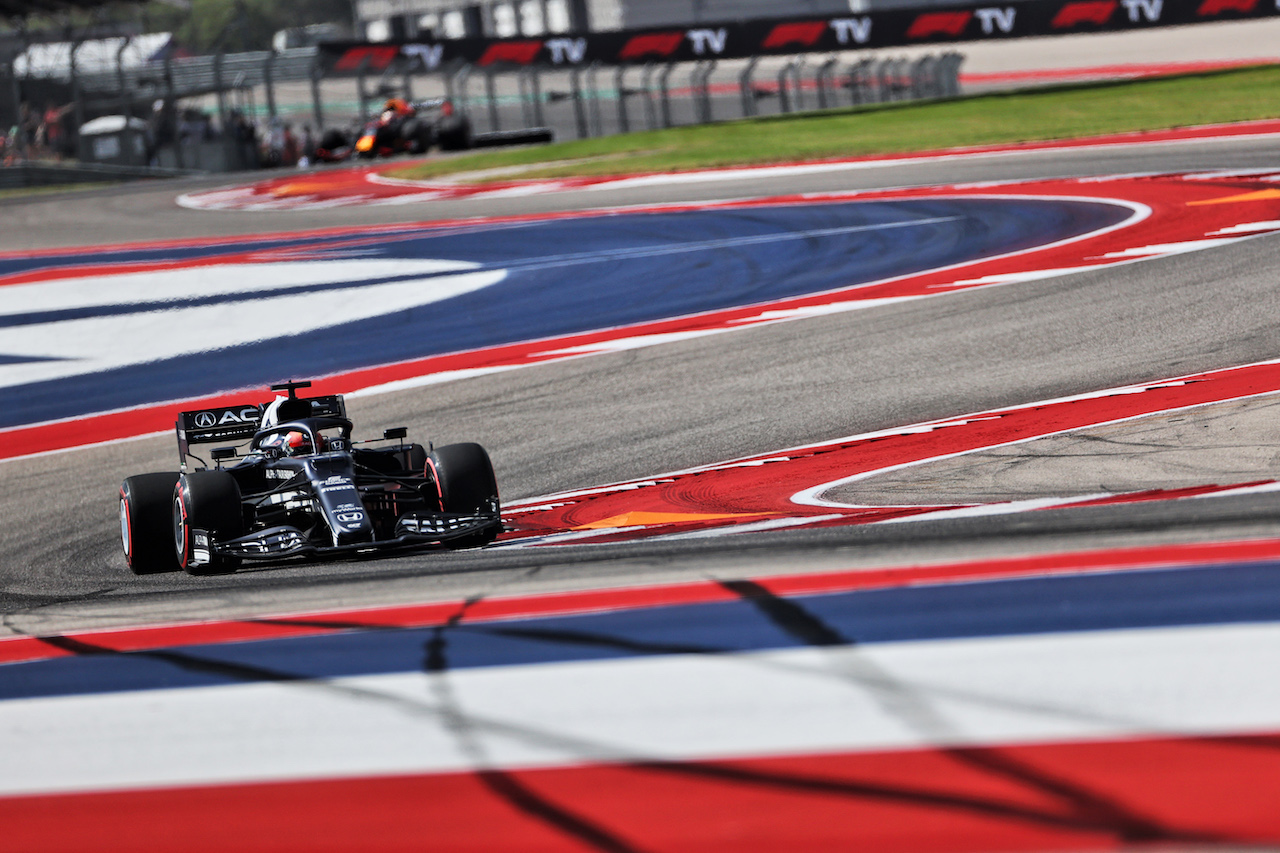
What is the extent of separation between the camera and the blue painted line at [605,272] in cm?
1277

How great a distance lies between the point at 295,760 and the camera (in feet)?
11.5

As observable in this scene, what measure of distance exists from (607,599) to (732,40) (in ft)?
103

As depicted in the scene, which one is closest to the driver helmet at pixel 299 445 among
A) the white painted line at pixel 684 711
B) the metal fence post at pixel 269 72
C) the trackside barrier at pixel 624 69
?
the white painted line at pixel 684 711

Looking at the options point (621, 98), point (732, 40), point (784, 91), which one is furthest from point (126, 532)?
point (732, 40)

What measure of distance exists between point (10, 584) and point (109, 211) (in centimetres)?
1836

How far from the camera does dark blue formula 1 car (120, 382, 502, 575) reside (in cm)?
683

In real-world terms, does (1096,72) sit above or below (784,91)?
below

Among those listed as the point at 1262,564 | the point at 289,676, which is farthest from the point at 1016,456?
the point at 289,676

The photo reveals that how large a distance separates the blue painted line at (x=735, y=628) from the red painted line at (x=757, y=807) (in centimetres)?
74

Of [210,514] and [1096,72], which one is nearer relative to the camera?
[210,514]

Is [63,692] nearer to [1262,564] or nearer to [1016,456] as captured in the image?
[1262,564]

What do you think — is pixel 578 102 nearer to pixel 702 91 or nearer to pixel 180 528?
pixel 702 91

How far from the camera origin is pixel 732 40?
112 feet

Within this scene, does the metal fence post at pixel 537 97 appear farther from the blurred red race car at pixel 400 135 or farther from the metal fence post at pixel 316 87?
the metal fence post at pixel 316 87
